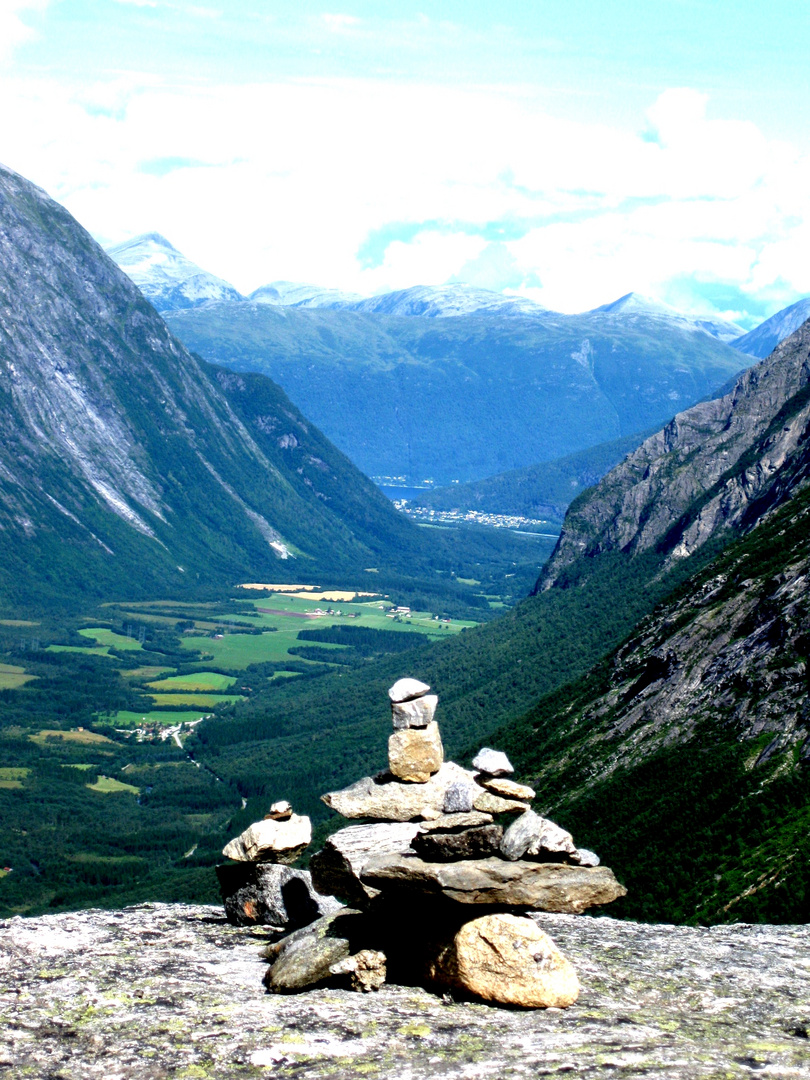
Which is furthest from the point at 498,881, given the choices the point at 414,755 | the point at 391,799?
the point at 414,755

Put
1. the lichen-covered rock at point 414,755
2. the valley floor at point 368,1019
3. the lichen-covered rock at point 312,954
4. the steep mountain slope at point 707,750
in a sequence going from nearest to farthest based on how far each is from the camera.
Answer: the valley floor at point 368,1019, the lichen-covered rock at point 312,954, the lichen-covered rock at point 414,755, the steep mountain slope at point 707,750

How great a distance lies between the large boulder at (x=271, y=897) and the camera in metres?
39.3

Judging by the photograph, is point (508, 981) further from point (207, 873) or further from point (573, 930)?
point (207, 873)

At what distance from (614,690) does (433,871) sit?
503ft

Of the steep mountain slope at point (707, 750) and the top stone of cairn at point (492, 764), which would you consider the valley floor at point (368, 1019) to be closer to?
the top stone of cairn at point (492, 764)

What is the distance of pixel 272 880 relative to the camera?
134ft

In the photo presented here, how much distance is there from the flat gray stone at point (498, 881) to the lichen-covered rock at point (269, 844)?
9954 millimetres

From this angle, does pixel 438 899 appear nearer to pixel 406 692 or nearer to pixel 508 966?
pixel 508 966

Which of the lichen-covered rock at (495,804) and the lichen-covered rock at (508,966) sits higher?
the lichen-covered rock at (495,804)

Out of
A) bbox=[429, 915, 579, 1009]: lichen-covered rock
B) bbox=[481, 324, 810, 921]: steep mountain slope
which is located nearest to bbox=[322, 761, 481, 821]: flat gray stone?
bbox=[429, 915, 579, 1009]: lichen-covered rock

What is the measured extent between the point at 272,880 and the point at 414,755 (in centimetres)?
607

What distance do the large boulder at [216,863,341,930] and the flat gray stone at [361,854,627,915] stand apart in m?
7.60

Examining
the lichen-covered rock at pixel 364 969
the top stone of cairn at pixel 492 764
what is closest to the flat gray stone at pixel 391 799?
the top stone of cairn at pixel 492 764

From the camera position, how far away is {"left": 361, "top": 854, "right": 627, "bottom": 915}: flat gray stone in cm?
3064
